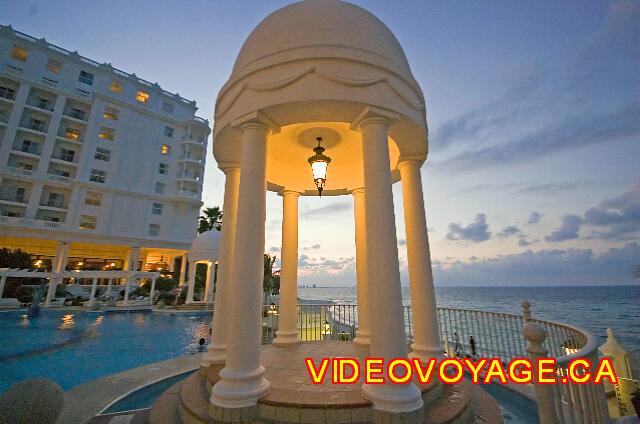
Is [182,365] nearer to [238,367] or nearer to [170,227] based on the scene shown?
[238,367]

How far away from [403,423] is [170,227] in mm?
49244

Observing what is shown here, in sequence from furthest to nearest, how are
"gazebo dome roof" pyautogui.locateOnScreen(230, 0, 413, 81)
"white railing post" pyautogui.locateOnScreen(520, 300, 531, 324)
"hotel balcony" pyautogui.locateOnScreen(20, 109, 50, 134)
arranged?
"hotel balcony" pyautogui.locateOnScreen(20, 109, 50, 134) < "white railing post" pyautogui.locateOnScreen(520, 300, 531, 324) < "gazebo dome roof" pyautogui.locateOnScreen(230, 0, 413, 81)

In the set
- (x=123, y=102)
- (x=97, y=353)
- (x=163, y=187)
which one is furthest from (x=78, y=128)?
(x=97, y=353)

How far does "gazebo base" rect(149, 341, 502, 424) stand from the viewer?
4441 mm

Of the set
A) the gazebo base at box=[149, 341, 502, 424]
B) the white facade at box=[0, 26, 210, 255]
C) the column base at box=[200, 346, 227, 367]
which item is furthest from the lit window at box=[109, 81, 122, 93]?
the gazebo base at box=[149, 341, 502, 424]

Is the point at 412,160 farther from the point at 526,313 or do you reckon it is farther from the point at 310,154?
the point at 526,313

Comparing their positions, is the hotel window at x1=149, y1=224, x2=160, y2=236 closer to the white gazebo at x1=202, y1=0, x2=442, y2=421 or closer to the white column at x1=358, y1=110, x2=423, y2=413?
the white gazebo at x1=202, y1=0, x2=442, y2=421

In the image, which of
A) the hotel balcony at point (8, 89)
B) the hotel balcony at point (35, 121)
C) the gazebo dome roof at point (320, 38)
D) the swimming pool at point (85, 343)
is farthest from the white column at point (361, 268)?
the hotel balcony at point (8, 89)

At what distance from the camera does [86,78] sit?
44.1 meters

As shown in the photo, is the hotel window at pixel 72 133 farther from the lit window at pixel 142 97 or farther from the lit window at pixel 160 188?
the lit window at pixel 160 188

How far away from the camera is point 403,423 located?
4.22m

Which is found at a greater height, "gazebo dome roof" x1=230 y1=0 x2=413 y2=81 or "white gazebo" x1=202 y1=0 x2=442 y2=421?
"gazebo dome roof" x1=230 y1=0 x2=413 y2=81

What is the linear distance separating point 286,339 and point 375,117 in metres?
7.30

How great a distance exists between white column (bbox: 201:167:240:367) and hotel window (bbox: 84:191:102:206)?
44.9 meters
